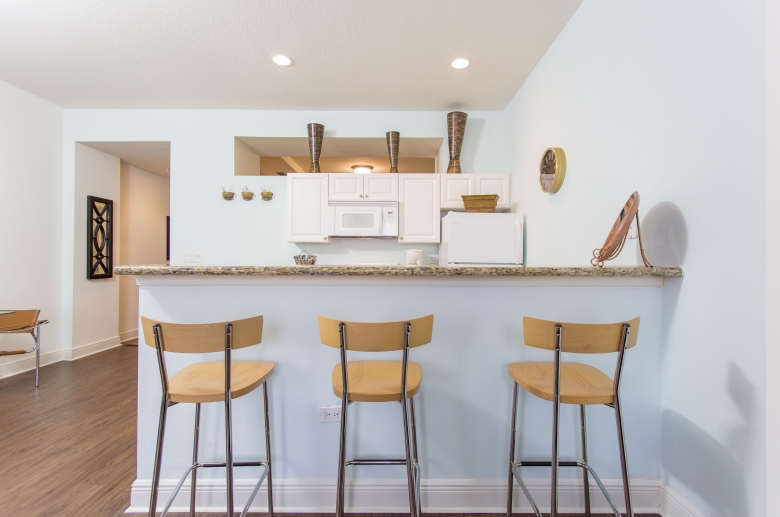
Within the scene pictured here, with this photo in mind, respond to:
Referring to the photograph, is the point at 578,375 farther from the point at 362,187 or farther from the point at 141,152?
the point at 141,152

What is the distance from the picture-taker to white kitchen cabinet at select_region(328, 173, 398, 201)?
3.46 m

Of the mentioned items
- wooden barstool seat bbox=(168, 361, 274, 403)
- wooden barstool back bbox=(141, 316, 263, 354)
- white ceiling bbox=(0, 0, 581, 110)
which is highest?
white ceiling bbox=(0, 0, 581, 110)

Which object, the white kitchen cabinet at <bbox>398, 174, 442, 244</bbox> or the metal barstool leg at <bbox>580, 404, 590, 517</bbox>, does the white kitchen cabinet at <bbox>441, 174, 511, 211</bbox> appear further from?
the metal barstool leg at <bbox>580, 404, 590, 517</bbox>

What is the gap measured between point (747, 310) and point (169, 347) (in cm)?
190

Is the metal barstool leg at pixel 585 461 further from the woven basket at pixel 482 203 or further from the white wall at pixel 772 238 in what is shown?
the woven basket at pixel 482 203

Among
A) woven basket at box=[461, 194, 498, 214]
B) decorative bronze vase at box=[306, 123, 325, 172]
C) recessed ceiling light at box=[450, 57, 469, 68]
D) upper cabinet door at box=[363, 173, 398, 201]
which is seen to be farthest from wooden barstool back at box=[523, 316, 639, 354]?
decorative bronze vase at box=[306, 123, 325, 172]

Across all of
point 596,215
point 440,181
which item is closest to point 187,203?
point 440,181

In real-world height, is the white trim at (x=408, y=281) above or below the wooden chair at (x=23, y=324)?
above

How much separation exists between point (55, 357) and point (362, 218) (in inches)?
141

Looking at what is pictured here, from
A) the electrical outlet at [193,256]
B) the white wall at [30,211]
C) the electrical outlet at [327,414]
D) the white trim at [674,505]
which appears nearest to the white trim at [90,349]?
the white wall at [30,211]

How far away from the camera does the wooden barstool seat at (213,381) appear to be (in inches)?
46.2

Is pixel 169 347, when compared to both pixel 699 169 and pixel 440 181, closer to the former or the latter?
pixel 699 169

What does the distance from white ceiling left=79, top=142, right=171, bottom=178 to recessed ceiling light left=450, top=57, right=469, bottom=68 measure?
3094 millimetres

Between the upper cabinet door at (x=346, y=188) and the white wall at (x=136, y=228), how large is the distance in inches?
122
